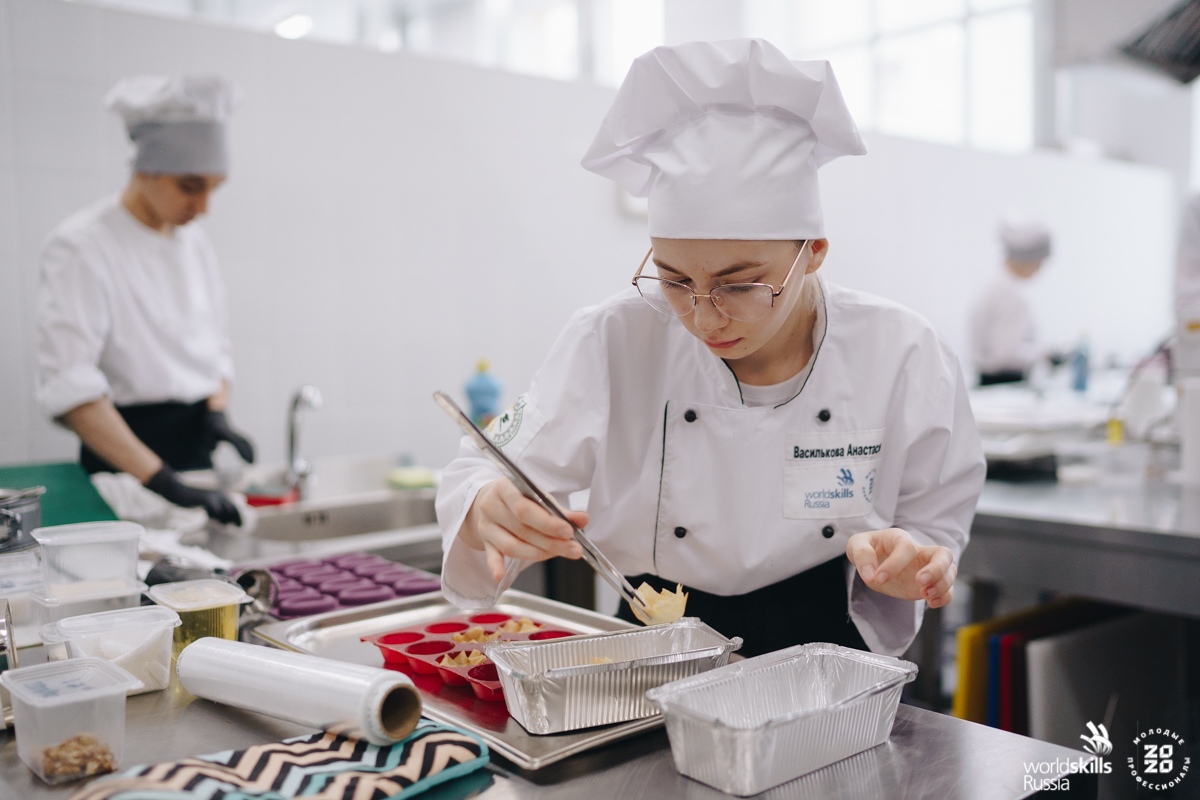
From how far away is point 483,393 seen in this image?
356cm

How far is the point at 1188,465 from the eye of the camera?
2.64 metres

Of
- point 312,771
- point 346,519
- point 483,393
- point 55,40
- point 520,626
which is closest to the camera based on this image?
point 312,771

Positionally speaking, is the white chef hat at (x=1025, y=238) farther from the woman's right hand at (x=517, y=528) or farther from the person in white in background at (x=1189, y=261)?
the woman's right hand at (x=517, y=528)

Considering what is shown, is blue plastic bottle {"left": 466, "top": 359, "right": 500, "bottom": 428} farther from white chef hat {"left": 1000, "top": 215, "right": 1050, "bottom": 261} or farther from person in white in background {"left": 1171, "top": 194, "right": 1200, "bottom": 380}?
white chef hat {"left": 1000, "top": 215, "right": 1050, "bottom": 261}

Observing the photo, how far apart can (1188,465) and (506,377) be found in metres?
2.77

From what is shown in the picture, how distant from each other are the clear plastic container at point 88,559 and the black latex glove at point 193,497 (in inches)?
41.2

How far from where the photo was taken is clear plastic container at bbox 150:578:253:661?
1354 mm

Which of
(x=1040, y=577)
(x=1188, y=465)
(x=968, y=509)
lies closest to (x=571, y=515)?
(x=968, y=509)

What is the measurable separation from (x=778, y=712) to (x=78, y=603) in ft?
3.21

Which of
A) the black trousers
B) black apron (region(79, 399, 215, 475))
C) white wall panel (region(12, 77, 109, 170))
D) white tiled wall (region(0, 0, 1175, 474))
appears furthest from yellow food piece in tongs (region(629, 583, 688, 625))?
the black trousers

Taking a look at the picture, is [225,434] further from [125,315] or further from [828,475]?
[828,475]

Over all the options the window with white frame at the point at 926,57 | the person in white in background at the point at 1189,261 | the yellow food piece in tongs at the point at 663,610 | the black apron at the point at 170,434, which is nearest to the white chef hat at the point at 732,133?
the yellow food piece in tongs at the point at 663,610

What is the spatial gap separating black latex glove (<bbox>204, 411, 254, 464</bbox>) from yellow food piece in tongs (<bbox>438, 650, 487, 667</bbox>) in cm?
181

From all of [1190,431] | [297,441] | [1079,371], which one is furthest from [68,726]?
[1079,371]
